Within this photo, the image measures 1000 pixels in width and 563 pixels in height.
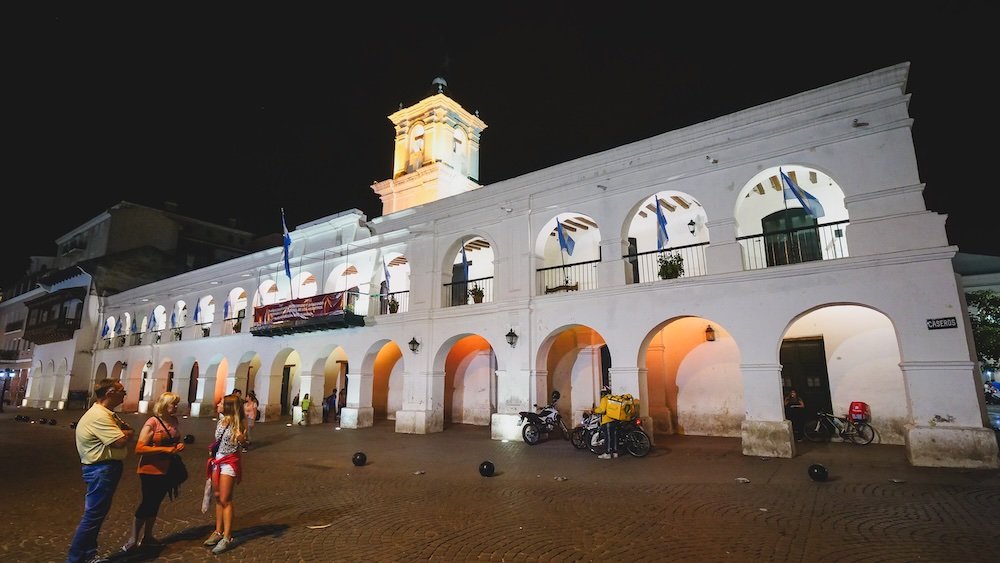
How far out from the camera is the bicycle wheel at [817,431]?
13219 millimetres

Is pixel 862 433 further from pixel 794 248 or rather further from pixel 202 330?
pixel 202 330

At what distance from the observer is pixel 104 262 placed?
3491 centimetres

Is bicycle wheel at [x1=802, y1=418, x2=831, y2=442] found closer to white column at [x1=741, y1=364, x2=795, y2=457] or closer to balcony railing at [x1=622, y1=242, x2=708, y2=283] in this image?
white column at [x1=741, y1=364, x2=795, y2=457]

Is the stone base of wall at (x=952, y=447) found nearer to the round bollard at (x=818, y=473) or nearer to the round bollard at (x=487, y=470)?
the round bollard at (x=818, y=473)

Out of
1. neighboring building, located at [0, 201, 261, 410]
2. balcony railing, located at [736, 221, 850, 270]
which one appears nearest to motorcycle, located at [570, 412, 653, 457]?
balcony railing, located at [736, 221, 850, 270]

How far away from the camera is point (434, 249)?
1816cm

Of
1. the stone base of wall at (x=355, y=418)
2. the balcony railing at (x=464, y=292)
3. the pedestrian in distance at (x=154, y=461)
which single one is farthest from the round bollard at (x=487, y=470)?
the stone base of wall at (x=355, y=418)

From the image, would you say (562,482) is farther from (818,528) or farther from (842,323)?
(842,323)

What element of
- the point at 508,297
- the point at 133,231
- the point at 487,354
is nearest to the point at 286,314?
the point at 487,354

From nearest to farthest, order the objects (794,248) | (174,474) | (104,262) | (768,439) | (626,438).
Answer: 1. (174,474)
2. (768,439)
3. (626,438)
4. (794,248)
5. (104,262)

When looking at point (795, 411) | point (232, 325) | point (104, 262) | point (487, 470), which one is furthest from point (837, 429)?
point (104, 262)

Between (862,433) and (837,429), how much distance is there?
21.4 inches

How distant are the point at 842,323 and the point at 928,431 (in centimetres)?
466

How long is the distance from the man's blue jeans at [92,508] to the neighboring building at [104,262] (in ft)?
123
